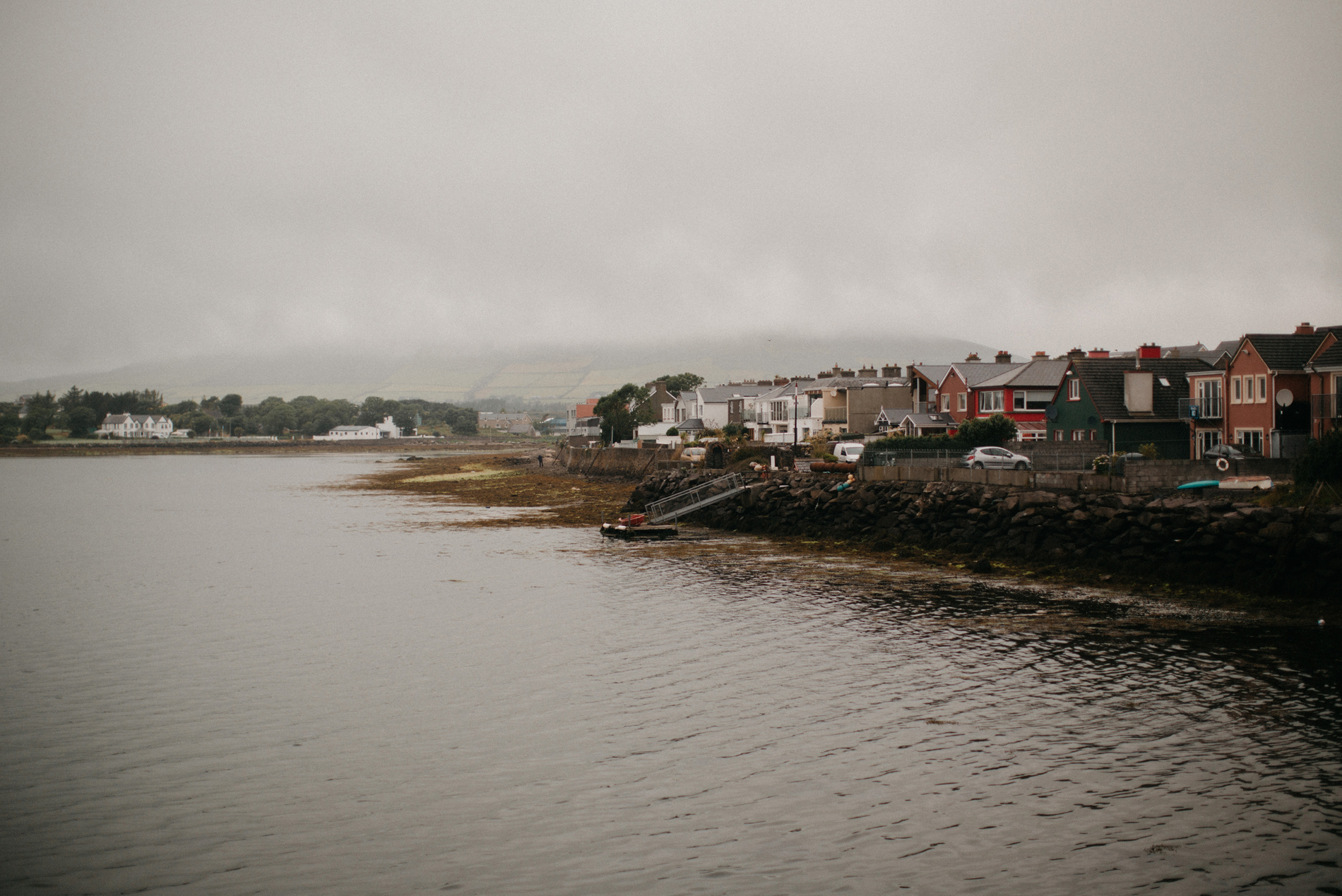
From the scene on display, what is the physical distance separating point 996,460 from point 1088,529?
17920 mm

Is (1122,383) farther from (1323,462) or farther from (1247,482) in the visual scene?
(1323,462)

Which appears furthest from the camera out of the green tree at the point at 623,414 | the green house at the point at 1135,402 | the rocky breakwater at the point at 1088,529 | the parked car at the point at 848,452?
the green tree at the point at 623,414

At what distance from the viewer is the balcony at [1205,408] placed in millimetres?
54500

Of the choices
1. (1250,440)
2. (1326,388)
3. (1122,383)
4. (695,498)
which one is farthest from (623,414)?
(1326,388)

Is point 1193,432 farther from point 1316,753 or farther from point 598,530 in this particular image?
point 1316,753

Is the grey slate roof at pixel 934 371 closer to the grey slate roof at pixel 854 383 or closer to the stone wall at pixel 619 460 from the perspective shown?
the grey slate roof at pixel 854 383

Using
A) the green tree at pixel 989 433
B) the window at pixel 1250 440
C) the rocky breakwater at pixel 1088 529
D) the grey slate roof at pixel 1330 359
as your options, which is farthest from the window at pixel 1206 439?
the rocky breakwater at pixel 1088 529

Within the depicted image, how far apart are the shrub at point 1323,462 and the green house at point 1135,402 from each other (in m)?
23.8

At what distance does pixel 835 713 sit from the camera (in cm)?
1966

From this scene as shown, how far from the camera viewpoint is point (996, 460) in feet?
177

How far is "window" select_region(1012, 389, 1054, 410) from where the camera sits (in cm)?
7356

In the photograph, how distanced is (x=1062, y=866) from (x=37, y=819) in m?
15.3

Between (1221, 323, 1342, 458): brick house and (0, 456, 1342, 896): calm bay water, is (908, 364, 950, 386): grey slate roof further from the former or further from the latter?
(0, 456, 1342, 896): calm bay water

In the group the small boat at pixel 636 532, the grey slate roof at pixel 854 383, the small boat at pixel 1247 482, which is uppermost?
the grey slate roof at pixel 854 383
